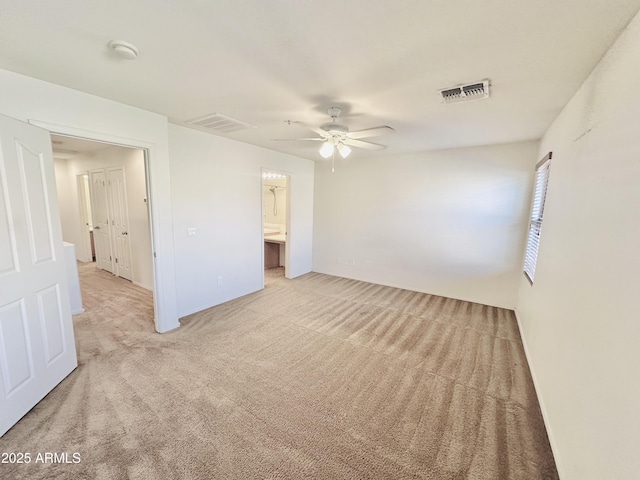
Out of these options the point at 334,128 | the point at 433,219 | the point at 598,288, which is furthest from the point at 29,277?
the point at 433,219

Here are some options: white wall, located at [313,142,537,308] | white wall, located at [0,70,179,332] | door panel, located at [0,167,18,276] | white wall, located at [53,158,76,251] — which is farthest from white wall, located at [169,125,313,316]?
white wall, located at [53,158,76,251]

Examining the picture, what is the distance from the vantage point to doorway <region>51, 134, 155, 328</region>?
14.9ft

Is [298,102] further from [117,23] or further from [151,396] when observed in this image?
[151,396]

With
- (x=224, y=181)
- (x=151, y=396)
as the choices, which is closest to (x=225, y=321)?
(x=151, y=396)

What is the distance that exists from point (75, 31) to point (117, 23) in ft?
1.00

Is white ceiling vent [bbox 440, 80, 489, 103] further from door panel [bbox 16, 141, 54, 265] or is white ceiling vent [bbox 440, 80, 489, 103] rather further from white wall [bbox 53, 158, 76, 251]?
white wall [bbox 53, 158, 76, 251]

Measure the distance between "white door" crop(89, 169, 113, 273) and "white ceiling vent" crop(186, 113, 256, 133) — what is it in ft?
11.3

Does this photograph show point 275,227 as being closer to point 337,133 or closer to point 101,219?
point 101,219

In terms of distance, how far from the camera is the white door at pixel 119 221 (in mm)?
4875

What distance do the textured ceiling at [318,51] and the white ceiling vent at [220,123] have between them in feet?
0.78

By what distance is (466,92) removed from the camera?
214 cm

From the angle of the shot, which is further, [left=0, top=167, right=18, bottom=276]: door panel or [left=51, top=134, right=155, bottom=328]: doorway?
[left=51, top=134, right=155, bottom=328]: doorway

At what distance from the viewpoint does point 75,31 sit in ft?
4.90

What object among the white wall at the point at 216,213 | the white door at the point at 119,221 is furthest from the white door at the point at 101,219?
the white wall at the point at 216,213
